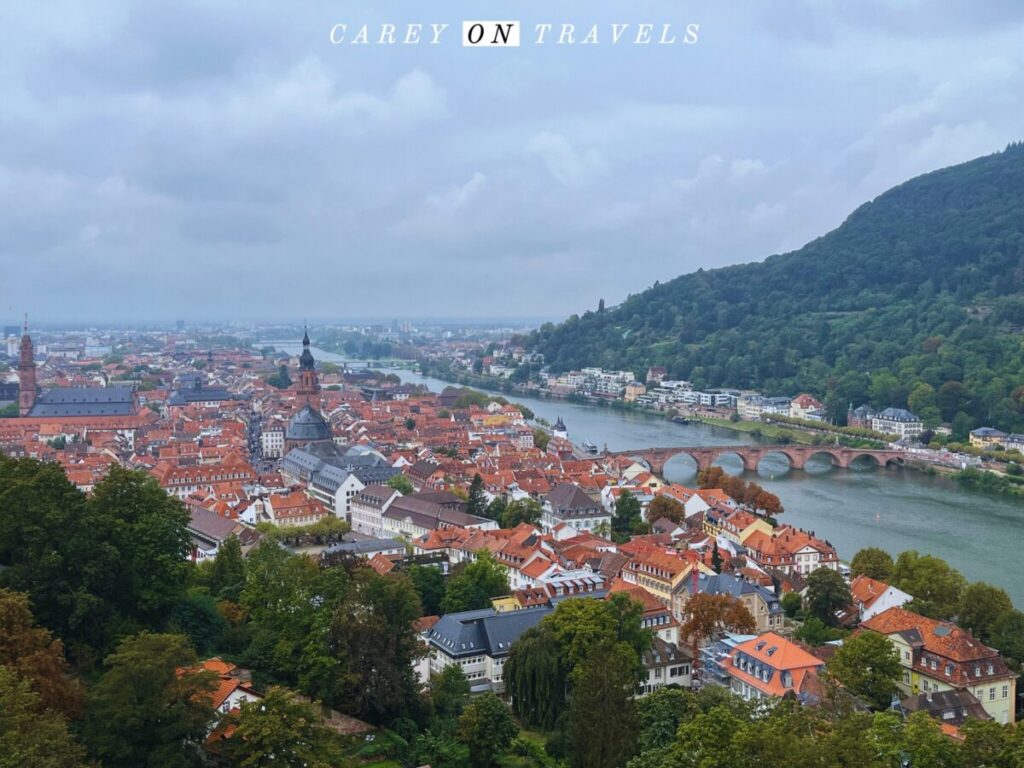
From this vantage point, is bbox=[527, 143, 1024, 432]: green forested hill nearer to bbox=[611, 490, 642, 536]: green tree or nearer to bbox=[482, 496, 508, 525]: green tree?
→ bbox=[611, 490, 642, 536]: green tree

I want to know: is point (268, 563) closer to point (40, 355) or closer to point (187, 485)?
point (187, 485)

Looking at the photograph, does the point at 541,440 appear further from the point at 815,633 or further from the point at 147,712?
the point at 147,712

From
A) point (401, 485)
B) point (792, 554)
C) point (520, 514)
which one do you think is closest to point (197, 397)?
point (401, 485)

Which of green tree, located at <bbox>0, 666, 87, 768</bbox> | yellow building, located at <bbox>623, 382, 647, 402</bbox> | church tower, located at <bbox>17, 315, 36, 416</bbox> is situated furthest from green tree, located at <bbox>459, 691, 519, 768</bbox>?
yellow building, located at <bbox>623, 382, 647, 402</bbox>

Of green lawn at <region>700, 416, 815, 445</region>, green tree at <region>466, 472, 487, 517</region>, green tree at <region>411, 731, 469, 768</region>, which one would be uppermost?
green tree at <region>466, 472, 487, 517</region>

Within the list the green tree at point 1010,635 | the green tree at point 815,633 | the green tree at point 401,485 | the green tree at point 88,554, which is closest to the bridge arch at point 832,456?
the green tree at point 401,485

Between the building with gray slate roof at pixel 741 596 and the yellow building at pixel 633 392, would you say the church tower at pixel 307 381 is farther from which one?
the yellow building at pixel 633 392

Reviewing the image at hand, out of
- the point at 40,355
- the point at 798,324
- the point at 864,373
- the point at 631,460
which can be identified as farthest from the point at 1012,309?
the point at 40,355
